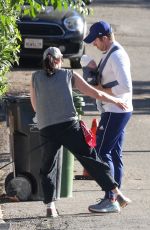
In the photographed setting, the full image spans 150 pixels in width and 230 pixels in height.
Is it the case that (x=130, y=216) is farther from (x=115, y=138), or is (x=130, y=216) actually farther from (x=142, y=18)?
(x=142, y=18)

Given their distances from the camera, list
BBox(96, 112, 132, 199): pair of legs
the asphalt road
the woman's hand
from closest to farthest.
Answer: the asphalt road → the woman's hand → BBox(96, 112, 132, 199): pair of legs

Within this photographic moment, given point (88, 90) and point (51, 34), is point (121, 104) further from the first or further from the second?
point (51, 34)

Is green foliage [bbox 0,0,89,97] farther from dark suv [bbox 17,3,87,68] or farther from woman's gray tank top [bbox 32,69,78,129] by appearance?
dark suv [bbox 17,3,87,68]

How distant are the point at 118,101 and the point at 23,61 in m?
9.91

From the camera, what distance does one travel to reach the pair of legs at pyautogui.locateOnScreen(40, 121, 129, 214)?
827 cm

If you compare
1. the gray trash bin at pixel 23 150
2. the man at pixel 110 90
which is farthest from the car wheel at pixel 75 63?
the man at pixel 110 90

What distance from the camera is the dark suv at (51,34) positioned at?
56.0 ft

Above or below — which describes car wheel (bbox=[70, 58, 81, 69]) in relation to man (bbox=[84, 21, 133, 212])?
below

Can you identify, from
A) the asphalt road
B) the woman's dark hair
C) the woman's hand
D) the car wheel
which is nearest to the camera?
the woman's dark hair

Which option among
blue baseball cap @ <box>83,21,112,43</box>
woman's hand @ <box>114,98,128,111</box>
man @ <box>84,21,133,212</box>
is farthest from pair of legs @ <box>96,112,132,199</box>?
blue baseball cap @ <box>83,21,112,43</box>

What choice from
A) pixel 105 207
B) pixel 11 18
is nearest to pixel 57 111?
pixel 105 207

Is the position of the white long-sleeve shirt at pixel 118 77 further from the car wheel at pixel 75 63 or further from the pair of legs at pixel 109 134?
the car wheel at pixel 75 63

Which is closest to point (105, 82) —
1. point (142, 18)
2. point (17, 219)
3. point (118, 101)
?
point (118, 101)

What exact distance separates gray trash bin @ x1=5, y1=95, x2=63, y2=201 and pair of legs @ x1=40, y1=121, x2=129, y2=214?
0.61 meters
